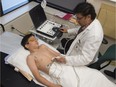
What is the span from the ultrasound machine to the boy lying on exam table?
178 millimetres

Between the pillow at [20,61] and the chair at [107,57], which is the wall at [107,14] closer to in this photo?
the chair at [107,57]

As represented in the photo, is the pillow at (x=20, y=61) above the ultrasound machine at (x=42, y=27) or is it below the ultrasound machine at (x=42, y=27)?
below

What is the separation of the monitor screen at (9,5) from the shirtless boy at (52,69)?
29.2 inches

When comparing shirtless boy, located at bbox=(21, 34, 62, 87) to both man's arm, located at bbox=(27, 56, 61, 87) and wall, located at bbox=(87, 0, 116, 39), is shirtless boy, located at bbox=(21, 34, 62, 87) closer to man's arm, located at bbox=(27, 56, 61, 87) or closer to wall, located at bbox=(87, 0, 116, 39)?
man's arm, located at bbox=(27, 56, 61, 87)

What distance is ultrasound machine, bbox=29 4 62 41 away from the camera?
2010 mm

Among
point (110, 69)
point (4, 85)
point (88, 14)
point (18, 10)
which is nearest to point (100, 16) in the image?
point (110, 69)

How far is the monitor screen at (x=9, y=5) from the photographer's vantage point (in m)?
2.27

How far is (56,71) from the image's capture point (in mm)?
1738

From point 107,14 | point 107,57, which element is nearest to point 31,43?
point 107,57

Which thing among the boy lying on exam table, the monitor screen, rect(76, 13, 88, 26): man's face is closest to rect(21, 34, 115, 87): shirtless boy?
the boy lying on exam table

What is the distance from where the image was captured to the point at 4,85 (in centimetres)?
151

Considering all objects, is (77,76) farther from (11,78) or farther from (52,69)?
(11,78)

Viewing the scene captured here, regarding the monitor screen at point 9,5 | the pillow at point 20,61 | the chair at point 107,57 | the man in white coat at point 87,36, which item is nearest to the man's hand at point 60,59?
the man in white coat at point 87,36

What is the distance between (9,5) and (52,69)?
1.18m
